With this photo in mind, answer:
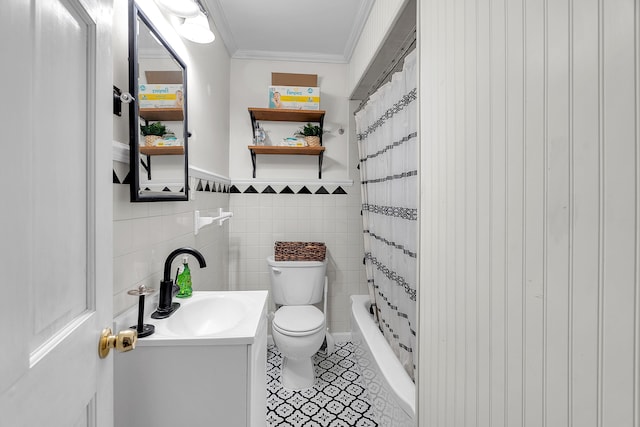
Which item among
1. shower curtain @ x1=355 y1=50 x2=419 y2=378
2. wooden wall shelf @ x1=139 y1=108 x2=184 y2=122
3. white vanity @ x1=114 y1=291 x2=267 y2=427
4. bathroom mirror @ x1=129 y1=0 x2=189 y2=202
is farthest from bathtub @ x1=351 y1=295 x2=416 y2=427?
wooden wall shelf @ x1=139 y1=108 x2=184 y2=122

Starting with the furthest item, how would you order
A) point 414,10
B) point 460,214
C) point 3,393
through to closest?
point 414,10 → point 460,214 → point 3,393

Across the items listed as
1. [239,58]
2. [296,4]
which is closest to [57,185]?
[296,4]

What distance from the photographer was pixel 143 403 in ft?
3.27

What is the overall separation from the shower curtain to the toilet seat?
0.41 m

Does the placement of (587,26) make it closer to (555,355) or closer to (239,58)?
(555,355)

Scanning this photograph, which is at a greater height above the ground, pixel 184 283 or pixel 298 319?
pixel 184 283

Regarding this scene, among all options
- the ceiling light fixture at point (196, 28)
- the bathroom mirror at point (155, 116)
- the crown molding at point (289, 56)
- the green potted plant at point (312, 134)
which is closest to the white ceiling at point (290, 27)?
the crown molding at point (289, 56)

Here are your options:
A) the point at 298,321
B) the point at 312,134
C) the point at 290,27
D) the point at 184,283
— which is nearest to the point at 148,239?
the point at 184,283

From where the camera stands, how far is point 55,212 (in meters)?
0.50

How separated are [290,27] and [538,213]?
219 centimetres

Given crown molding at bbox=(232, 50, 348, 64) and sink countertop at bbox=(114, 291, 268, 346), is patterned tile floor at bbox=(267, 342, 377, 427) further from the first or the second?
crown molding at bbox=(232, 50, 348, 64)

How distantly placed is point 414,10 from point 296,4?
36.6 inches

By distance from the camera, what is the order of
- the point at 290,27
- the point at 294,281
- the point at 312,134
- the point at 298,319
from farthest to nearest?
the point at 312,134
the point at 294,281
the point at 290,27
the point at 298,319

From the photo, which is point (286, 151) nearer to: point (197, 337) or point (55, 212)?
point (197, 337)
